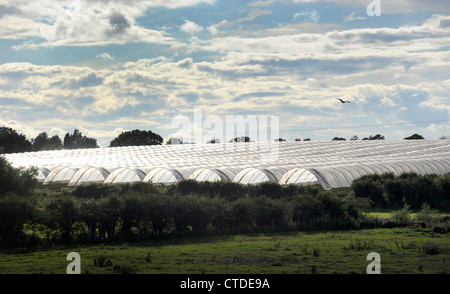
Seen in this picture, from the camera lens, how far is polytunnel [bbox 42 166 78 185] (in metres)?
61.3

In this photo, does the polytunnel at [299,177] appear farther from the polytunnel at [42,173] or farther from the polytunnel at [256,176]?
the polytunnel at [42,173]

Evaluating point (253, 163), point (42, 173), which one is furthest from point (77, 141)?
point (253, 163)

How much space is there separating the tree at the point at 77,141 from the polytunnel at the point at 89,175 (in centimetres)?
9183

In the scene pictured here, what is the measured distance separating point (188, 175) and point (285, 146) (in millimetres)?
29945

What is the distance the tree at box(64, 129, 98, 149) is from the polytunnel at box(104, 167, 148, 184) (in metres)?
96.0

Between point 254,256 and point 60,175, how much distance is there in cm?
4579

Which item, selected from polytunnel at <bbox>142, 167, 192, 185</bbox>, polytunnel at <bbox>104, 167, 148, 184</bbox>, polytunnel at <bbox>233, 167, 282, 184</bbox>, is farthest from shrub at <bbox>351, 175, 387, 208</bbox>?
polytunnel at <bbox>104, 167, 148, 184</bbox>

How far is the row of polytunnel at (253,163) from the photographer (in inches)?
1944

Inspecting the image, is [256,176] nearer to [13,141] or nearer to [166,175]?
[166,175]

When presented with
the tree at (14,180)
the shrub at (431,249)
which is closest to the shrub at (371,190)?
the shrub at (431,249)

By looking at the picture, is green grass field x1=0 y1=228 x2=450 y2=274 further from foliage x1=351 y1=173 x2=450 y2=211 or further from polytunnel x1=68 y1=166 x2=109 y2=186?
polytunnel x1=68 y1=166 x2=109 y2=186

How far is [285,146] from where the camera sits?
8031 centimetres
